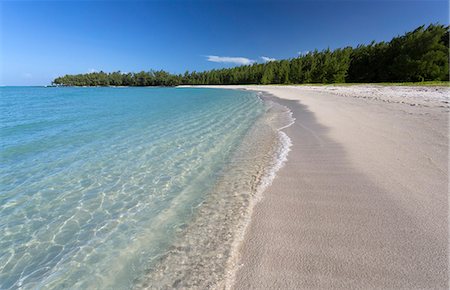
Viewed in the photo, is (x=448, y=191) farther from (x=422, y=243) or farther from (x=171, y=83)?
(x=171, y=83)

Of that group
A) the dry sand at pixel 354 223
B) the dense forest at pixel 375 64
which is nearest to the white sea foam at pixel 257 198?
the dry sand at pixel 354 223

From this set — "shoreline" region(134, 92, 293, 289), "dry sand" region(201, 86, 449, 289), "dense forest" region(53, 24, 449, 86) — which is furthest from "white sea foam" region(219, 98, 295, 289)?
"dense forest" region(53, 24, 449, 86)

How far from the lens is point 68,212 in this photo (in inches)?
212

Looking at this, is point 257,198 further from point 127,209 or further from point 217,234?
point 127,209

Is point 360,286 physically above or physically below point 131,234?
above

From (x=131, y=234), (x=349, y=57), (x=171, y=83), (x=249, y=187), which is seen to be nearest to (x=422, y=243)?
(x=249, y=187)

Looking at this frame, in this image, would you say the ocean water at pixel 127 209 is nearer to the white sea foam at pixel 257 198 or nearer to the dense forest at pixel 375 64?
the white sea foam at pixel 257 198

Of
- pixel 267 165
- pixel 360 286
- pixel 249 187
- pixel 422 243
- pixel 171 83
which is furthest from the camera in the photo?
pixel 171 83

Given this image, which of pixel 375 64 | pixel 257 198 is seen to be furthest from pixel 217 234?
pixel 375 64

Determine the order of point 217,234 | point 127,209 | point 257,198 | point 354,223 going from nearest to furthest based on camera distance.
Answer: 1. point 354,223
2. point 217,234
3. point 257,198
4. point 127,209

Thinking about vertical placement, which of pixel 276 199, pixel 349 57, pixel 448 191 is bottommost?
pixel 276 199

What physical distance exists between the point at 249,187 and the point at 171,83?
183861mm

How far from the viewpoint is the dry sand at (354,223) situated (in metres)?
3.01

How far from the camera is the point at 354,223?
407 cm
